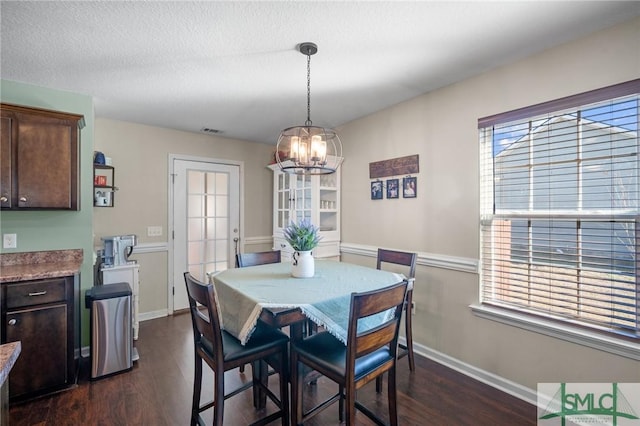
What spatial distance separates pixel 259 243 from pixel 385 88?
3.07 meters

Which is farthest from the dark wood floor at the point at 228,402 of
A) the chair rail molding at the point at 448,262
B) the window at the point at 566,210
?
the chair rail molding at the point at 448,262

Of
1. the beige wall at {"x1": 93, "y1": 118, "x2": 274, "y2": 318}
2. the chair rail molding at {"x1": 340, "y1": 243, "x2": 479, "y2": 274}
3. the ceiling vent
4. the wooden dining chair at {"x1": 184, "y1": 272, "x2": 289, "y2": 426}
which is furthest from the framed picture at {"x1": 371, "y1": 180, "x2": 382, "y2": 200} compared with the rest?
the beige wall at {"x1": 93, "y1": 118, "x2": 274, "y2": 318}

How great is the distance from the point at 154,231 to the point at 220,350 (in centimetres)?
287

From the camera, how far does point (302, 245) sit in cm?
222

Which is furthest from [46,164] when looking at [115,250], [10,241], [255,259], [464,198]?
[464,198]

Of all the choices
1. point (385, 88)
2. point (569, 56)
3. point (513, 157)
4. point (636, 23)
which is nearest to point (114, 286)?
point (385, 88)

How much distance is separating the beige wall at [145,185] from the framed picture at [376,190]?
239 cm

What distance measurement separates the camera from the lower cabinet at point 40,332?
6.91 ft

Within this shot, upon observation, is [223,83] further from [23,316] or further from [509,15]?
[23,316]

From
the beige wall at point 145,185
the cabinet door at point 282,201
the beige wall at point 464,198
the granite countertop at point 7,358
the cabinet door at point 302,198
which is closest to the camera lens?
the granite countertop at point 7,358

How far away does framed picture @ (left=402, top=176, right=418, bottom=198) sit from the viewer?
9.57ft

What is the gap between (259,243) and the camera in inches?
189

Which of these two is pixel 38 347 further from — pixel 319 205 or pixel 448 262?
pixel 448 262

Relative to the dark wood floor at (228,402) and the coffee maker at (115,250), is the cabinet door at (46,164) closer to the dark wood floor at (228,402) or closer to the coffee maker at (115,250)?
the coffee maker at (115,250)
